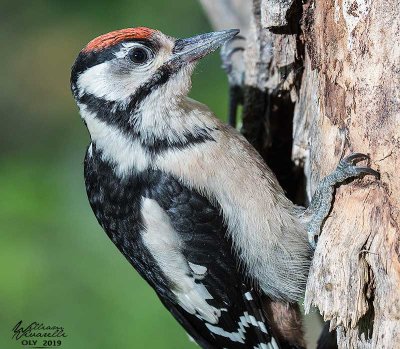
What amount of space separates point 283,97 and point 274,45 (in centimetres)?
37

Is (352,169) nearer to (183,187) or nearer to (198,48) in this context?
(183,187)

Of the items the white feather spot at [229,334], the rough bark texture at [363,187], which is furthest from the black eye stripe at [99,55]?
the white feather spot at [229,334]

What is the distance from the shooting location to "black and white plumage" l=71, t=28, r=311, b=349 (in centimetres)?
288

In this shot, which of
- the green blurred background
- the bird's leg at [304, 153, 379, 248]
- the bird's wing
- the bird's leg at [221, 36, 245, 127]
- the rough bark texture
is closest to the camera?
the rough bark texture

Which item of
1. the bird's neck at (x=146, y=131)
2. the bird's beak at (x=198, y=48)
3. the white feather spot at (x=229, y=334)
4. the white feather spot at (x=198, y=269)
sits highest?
the bird's beak at (x=198, y=48)

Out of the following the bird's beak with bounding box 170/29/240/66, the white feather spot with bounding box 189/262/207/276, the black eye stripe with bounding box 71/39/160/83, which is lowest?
the white feather spot with bounding box 189/262/207/276

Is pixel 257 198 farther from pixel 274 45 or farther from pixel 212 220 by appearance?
pixel 274 45

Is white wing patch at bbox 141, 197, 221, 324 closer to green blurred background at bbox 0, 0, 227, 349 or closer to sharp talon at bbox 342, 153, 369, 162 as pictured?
sharp talon at bbox 342, 153, 369, 162

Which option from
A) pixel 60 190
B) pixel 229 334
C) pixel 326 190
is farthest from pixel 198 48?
pixel 60 190

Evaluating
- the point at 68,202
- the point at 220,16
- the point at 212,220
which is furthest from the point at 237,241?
the point at 68,202

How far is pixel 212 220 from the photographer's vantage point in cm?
289

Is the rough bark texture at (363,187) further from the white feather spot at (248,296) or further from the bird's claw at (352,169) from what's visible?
the white feather spot at (248,296)

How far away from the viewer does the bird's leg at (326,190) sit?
2578mm

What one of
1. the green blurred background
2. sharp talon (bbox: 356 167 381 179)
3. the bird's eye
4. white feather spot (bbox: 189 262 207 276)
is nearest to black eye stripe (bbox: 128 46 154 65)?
the bird's eye
